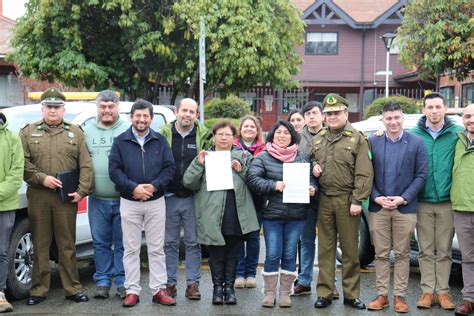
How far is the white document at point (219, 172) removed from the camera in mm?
6066

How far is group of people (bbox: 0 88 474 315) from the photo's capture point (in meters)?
5.94

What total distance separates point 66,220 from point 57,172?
0.51 m

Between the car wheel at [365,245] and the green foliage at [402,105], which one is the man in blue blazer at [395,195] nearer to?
the car wheel at [365,245]

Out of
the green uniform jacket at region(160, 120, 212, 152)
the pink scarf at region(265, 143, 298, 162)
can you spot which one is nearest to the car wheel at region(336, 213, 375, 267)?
the pink scarf at region(265, 143, 298, 162)

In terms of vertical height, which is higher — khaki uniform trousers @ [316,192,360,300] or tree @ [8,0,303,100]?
tree @ [8,0,303,100]

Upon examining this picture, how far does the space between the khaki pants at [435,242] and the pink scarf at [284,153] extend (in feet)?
4.51

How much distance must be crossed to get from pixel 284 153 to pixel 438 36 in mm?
10808

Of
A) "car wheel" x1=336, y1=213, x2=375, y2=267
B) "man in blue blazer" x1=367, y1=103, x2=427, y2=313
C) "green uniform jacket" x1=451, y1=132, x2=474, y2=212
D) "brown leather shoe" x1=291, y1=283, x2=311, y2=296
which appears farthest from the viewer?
"car wheel" x1=336, y1=213, x2=375, y2=267

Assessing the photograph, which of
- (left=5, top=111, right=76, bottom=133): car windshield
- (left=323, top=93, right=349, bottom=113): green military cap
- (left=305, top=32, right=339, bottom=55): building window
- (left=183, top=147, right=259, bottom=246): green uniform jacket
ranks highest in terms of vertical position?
(left=305, top=32, right=339, bottom=55): building window

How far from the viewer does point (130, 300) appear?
6195 millimetres

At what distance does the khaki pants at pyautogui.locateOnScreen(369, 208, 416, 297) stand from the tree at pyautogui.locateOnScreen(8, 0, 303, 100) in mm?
10282

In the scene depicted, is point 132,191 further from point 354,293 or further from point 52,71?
point 52,71

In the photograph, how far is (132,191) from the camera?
5938 mm

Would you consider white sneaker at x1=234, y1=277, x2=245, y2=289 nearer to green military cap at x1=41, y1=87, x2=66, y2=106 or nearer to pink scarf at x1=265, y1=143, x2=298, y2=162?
pink scarf at x1=265, y1=143, x2=298, y2=162
